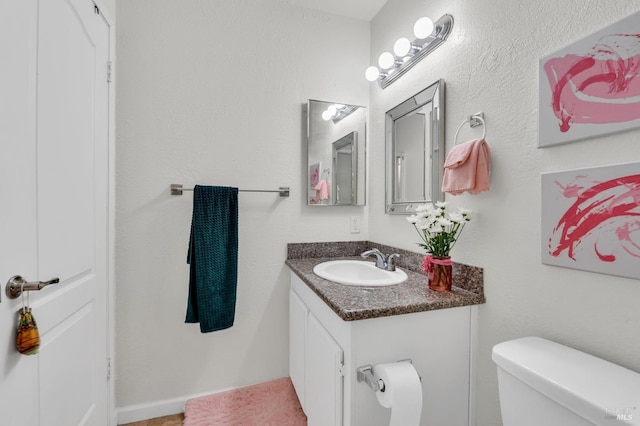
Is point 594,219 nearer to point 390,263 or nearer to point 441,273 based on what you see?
point 441,273

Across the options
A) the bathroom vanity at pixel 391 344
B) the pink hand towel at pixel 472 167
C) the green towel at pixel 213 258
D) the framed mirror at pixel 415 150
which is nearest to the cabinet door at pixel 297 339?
the bathroom vanity at pixel 391 344

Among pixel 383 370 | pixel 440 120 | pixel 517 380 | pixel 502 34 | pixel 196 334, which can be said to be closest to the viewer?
pixel 517 380

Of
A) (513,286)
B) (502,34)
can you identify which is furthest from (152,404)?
(502,34)

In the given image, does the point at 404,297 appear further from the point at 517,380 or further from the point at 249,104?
the point at 249,104

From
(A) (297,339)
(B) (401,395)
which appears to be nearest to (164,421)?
(A) (297,339)

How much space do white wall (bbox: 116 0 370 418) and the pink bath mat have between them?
0.07 m

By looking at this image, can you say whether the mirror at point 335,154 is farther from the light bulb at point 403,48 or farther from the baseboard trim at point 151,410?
the baseboard trim at point 151,410

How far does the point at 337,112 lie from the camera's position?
1.83 m

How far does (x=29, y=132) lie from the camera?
0.79 metres

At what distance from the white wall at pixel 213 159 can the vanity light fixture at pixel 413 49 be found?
0.99ft

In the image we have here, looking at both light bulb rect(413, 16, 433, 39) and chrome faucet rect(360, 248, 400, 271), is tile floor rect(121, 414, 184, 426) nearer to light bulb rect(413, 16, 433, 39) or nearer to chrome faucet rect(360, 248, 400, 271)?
chrome faucet rect(360, 248, 400, 271)

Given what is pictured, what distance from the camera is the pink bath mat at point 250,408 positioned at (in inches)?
57.5

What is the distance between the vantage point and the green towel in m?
1.47

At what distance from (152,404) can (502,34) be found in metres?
2.44
